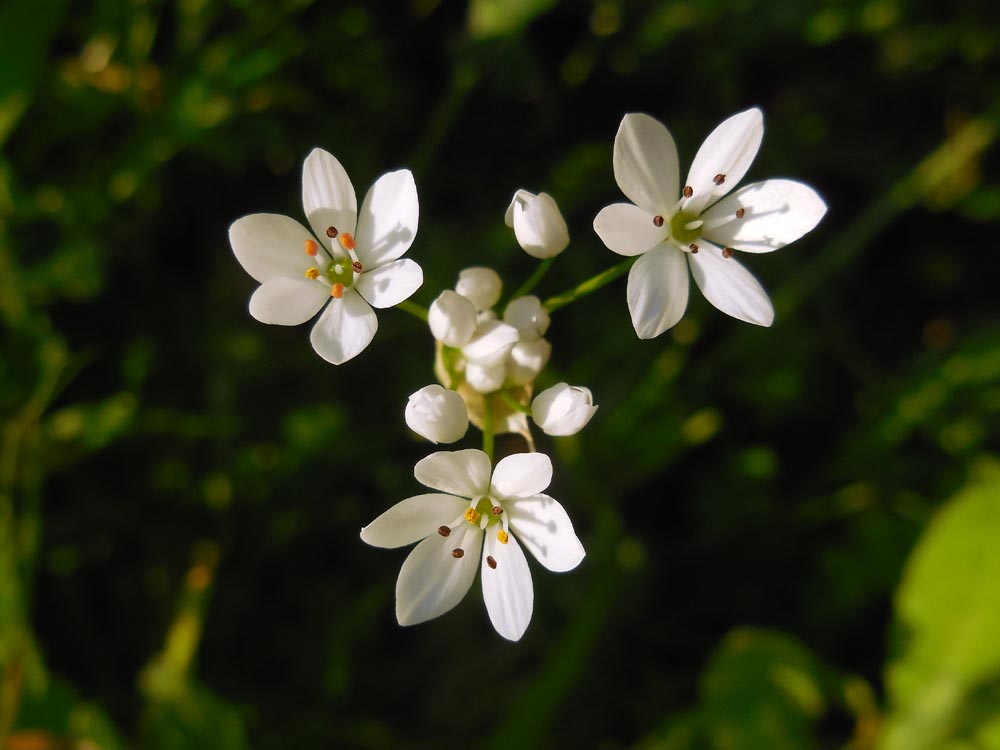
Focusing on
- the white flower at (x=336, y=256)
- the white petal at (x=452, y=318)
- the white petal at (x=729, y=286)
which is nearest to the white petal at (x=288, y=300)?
the white flower at (x=336, y=256)

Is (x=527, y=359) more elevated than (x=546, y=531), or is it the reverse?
(x=527, y=359)

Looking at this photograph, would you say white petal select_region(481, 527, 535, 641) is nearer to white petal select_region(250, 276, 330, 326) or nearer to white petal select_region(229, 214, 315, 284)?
white petal select_region(250, 276, 330, 326)

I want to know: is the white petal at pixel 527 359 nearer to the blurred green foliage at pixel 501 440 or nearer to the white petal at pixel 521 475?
the white petal at pixel 521 475

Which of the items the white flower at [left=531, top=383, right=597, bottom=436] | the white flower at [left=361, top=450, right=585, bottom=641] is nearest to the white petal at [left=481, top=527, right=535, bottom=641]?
the white flower at [left=361, top=450, right=585, bottom=641]

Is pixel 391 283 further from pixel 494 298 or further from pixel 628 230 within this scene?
pixel 628 230

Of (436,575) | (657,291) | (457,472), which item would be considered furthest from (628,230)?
(436,575)
